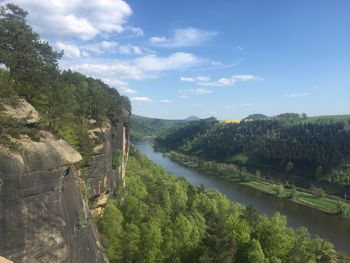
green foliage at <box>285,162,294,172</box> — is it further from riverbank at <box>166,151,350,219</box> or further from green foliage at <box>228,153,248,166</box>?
green foliage at <box>228,153,248,166</box>

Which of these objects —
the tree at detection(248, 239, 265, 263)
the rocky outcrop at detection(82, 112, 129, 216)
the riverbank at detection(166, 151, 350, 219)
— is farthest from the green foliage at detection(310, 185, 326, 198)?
the tree at detection(248, 239, 265, 263)

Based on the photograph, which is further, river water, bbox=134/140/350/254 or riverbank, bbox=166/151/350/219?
riverbank, bbox=166/151/350/219

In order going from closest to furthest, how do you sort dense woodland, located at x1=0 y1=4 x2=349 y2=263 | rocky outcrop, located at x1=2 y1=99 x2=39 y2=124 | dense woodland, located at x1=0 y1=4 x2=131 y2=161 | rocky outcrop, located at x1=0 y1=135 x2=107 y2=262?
rocky outcrop, located at x1=0 y1=135 x2=107 y2=262
rocky outcrop, located at x1=2 y1=99 x2=39 y2=124
dense woodland, located at x1=0 y1=4 x2=131 y2=161
dense woodland, located at x1=0 y1=4 x2=349 y2=263

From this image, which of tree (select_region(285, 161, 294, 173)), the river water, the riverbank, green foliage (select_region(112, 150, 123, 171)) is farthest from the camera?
→ tree (select_region(285, 161, 294, 173))

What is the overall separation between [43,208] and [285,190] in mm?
99512

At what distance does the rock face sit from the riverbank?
76477 millimetres

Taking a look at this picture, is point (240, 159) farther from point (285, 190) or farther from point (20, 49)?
point (20, 49)

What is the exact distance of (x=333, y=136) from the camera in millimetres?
141125

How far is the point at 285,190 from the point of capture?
109625 mm

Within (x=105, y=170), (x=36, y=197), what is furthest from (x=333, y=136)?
(x=36, y=197)

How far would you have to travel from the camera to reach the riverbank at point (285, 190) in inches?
3538

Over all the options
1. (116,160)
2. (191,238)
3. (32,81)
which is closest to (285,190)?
(116,160)

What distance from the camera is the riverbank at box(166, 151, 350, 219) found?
8988 centimetres

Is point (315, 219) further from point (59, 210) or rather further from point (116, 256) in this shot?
point (59, 210)
